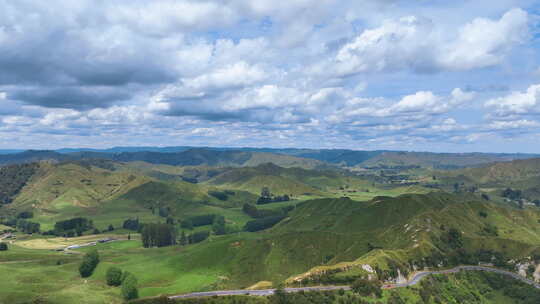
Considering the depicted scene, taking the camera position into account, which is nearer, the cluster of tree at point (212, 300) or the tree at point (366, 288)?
the cluster of tree at point (212, 300)

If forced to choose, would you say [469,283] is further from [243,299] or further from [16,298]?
[16,298]

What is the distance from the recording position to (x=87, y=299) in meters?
178

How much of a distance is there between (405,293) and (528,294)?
235ft

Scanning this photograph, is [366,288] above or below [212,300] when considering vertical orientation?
below

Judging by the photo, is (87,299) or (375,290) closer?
(375,290)

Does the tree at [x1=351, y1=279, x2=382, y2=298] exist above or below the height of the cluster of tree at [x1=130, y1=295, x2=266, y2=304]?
below

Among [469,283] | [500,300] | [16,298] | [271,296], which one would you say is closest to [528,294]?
[500,300]

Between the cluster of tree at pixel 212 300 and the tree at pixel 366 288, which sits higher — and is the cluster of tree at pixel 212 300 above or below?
above

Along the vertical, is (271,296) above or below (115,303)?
above

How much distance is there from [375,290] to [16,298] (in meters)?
171

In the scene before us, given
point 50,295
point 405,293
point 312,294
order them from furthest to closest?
point 50,295 < point 405,293 < point 312,294

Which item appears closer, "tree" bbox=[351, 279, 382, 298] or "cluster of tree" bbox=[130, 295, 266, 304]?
"cluster of tree" bbox=[130, 295, 266, 304]

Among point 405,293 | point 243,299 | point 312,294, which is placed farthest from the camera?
point 405,293

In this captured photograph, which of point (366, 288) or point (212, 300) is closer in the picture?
point (212, 300)
